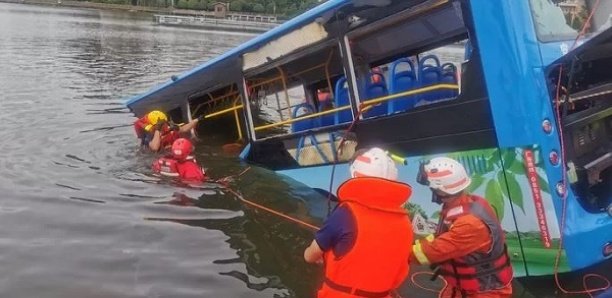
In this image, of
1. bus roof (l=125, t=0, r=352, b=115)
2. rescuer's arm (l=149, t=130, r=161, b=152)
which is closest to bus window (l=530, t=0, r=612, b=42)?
bus roof (l=125, t=0, r=352, b=115)

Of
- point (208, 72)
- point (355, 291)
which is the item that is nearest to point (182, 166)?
point (208, 72)

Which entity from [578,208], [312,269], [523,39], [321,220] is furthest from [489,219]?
[321,220]

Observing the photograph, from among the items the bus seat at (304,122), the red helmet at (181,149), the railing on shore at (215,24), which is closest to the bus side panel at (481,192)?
the bus seat at (304,122)

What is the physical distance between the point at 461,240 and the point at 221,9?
94862 mm

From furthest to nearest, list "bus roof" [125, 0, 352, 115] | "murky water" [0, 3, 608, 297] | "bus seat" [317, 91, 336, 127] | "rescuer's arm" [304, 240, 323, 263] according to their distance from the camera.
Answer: "bus seat" [317, 91, 336, 127] → "bus roof" [125, 0, 352, 115] → "murky water" [0, 3, 608, 297] → "rescuer's arm" [304, 240, 323, 263]

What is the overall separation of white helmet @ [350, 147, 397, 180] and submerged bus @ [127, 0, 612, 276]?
172 centimetres

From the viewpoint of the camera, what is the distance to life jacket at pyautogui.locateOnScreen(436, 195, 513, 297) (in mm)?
4441

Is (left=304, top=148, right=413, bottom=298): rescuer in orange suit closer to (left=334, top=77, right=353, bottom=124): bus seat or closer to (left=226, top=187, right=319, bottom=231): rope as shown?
(left=226, top=187, right=319, bottom=231): rope

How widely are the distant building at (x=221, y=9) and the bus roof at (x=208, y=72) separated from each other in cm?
7988

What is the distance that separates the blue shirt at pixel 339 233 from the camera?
400 centimetres

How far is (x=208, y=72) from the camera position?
958 cm

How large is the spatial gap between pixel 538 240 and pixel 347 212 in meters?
2.17

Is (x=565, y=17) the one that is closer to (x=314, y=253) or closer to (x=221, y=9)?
(x=314, y=253)

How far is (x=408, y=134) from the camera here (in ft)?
20.8
